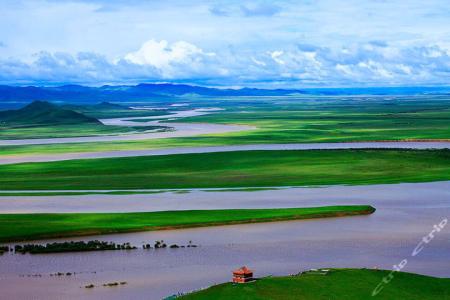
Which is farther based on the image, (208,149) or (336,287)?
(208,149)

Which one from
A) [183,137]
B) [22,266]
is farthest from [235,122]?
[22,266]

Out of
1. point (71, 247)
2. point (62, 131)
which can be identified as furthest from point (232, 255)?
point (62, 131)

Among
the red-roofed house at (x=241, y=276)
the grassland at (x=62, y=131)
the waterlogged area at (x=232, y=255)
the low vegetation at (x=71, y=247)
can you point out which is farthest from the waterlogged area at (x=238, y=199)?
the grassland at (x=62, y=131)

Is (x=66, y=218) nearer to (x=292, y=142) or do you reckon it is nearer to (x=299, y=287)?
(x=299, y=287)

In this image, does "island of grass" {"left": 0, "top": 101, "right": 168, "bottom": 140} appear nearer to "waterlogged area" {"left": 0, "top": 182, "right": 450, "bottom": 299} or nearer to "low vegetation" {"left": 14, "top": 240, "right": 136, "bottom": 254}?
"waterlogged area" {"left": 0, "top": 182, "right": 450, "bottom": 299}

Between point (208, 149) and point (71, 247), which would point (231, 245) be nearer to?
point (71, 247)

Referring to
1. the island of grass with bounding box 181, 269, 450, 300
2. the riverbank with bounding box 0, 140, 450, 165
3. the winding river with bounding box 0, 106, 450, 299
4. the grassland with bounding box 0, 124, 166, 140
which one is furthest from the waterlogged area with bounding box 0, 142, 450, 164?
the island of grass with bounding box 181, 269, 450, 300

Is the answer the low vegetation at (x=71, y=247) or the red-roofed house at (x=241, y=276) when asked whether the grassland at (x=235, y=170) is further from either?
the red-roofed house at (x=241, y=276)
